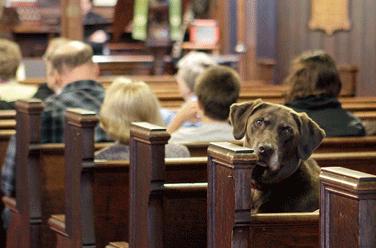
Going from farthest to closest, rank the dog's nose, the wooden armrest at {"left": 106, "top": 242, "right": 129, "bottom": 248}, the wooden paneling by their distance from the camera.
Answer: the wooden paneling, the wooden armrest at {"left": 106, "top": 242, "right": 129, "bottom": 248}, the dog's nose

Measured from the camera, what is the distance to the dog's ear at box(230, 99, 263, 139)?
3.48 meters

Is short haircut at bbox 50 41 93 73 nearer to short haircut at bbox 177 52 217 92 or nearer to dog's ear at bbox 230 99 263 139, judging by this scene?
short haircut at bbox 177 52 217 92

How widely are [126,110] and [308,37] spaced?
6.67 meters

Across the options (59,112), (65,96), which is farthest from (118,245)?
(65,96)

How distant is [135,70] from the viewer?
14.2m

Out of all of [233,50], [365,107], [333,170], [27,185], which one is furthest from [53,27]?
[333,170]

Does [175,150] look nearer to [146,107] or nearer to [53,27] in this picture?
[146,107]

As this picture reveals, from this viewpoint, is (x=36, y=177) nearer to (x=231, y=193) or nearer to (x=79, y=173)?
(x=79, y=173)

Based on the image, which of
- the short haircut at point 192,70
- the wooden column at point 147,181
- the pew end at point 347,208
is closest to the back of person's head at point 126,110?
the wooden column at point 147,181

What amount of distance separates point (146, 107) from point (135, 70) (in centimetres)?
967

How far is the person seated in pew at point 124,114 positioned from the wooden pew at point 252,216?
56.6 inches

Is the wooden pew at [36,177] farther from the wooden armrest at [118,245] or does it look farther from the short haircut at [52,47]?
the short haircut at [52,47]

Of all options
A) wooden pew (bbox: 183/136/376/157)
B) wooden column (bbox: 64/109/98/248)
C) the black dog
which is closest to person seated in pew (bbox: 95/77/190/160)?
wooden column (bbox: 64/109/98/248)

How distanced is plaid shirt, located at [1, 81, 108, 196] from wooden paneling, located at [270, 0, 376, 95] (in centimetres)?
496
